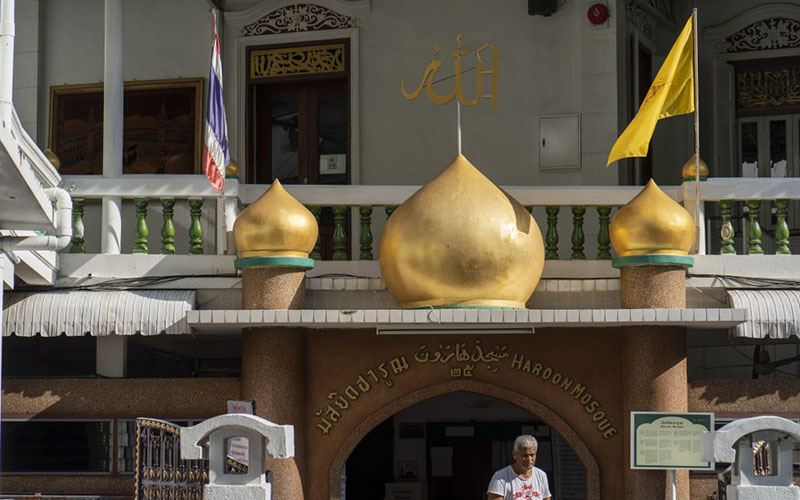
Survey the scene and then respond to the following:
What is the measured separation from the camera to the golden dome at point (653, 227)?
11.2 metres

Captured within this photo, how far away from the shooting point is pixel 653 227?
11.2m

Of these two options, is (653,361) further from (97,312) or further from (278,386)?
(97,312)

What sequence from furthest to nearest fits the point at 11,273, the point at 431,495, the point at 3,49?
the point at 431,495 → the point at 11,273 → the point at 3,49

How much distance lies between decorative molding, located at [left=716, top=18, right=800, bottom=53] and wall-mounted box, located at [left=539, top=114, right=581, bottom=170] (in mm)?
2494

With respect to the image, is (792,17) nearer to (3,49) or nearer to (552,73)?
(552,73)

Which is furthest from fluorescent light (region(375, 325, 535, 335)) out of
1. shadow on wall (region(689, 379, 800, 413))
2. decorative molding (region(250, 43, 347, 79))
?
decorative molding (region(250, 43, 347, 79))

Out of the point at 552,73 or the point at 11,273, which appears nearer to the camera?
the point at 11,273

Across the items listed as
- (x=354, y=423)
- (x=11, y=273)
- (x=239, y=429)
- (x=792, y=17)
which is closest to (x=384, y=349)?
(x=354, y=423)

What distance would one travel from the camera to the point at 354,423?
11.8 m

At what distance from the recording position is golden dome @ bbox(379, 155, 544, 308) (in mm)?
11172

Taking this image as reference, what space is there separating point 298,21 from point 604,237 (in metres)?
4.32

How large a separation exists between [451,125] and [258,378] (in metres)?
3.88

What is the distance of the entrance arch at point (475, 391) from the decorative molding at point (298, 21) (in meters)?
4.39

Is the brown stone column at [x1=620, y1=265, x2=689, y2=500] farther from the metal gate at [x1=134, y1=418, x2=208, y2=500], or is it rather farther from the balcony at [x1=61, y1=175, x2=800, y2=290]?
the metal gate at [x1=134, y1=418, x2=208, y2=500]
